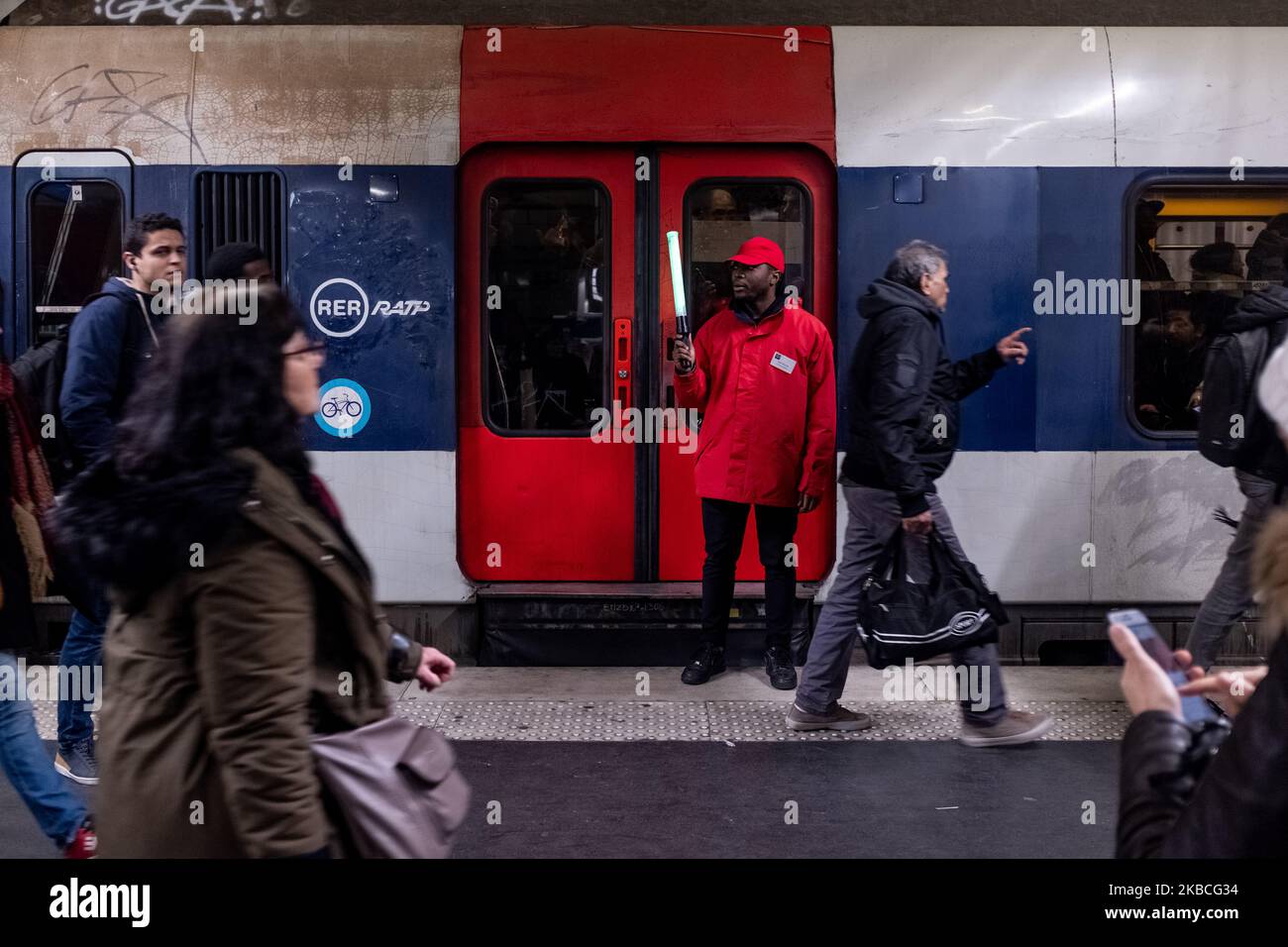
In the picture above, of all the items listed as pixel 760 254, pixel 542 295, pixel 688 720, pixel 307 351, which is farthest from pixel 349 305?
pixel 307 351

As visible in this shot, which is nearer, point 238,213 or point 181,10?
point 238,213

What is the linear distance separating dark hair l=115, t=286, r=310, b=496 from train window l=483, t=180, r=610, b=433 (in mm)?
4008

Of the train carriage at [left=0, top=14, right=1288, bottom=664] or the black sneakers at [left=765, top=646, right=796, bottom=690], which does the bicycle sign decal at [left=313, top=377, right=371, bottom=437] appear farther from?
the black sneakers at [left=765, top=646, right=796, bottom=690]

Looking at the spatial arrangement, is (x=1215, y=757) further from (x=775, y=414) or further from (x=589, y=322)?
(x=589, y=322)

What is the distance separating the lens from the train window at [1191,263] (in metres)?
6.17

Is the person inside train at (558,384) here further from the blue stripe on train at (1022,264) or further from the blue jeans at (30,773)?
the blue jeans at (30,773)

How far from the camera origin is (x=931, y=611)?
5105 millimetres

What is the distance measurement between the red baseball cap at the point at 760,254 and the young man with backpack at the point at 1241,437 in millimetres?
1854

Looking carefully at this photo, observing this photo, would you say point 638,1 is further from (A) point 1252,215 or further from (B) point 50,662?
(B) point 50,662

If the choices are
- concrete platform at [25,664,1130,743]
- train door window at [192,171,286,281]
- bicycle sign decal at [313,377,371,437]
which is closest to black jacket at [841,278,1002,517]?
concrete platform at [25,664,1130,743]

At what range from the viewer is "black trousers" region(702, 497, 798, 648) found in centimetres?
594

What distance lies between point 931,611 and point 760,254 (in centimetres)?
178

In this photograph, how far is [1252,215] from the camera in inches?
243
